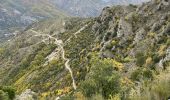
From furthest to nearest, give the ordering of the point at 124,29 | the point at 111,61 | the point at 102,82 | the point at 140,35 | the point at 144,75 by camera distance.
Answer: the point at 124,29, the point at 140,35, the point at 111,61, the point at 144,75, the point at 102,82

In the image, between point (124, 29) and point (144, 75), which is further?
point (124, 29)

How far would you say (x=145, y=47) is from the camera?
3386 inches

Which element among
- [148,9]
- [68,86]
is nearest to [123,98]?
[68,86]

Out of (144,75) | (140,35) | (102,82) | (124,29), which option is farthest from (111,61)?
(124,29)

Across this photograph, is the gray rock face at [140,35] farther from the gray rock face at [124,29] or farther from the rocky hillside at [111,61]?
the gray rock face at [124,29]

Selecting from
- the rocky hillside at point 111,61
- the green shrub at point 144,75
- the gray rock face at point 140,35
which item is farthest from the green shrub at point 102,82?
the gray rock face at point 140,35

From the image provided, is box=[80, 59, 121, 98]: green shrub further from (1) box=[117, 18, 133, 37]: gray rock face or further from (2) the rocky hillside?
(1) box=[117, 18, 133, 37]: gray rock face

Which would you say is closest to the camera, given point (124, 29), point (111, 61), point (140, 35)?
point (111, 61)

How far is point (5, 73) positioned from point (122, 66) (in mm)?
108786

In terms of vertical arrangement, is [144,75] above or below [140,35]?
above

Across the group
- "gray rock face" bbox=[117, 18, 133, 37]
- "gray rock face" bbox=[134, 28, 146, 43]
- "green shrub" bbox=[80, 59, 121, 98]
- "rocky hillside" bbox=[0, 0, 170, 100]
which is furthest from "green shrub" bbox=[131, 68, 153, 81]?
"gray rock face" bbox=[117, 18, 133, 37]

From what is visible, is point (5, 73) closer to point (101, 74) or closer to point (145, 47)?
point (145, 47)

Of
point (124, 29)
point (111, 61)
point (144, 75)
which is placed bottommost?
point (124, 29)

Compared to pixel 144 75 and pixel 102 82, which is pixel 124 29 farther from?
pixel 102 82
